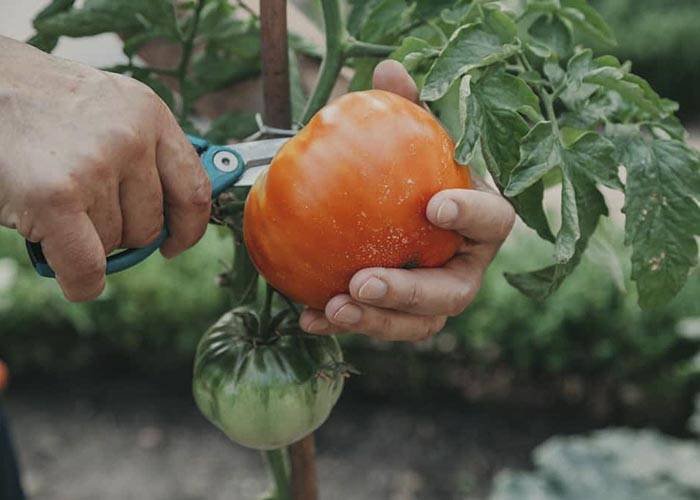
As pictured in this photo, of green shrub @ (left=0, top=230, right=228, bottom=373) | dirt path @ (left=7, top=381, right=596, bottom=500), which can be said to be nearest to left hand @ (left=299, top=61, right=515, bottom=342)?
dirt path @ (left=7, top=381, right=596, bottom=500)

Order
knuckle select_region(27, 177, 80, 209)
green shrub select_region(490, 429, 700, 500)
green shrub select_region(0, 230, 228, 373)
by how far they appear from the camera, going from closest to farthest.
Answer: knuckle select_region(27, 177, 80, 209) < green shrub select_region(490, 429, 700, 500) < green shrub select_region(0, 230, 228, 373)

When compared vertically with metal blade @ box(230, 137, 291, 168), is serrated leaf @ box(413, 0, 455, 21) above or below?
above

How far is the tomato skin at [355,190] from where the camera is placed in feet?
2.39

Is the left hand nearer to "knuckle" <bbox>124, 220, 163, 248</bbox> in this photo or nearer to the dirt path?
"knuckle" <bbox>124, 220, 163, 248</bbox>

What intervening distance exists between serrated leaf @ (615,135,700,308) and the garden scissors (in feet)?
1.10

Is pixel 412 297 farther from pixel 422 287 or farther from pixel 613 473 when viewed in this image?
pixel 613 473

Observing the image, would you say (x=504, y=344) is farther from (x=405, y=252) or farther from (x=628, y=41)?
(x=628, y=41)

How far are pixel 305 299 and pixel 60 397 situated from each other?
96.3 inches

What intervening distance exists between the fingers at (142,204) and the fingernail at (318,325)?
0.52 feet

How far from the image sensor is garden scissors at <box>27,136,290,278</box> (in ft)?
2.71

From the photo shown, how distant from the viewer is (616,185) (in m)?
0.78

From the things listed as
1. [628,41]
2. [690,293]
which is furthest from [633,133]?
[628,41]

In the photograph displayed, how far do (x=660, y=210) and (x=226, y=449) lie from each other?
2.17m

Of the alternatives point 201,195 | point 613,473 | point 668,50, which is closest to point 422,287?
point 201,195
